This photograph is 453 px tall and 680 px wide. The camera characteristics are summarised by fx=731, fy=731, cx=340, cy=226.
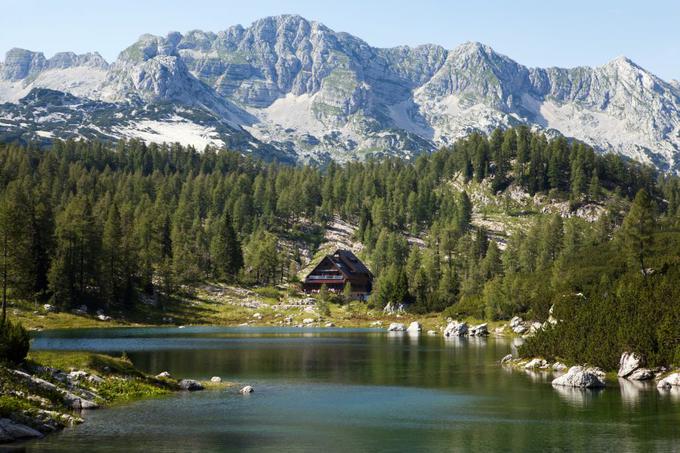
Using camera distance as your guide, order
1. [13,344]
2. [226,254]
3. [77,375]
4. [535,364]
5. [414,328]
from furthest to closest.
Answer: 1. [226,254]
2. [414,328]
3. [535,364]
4. [77,375]
5. [13,344]

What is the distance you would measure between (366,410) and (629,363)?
107 feet

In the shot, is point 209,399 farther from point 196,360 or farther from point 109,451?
point 196,360

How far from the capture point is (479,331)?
135750mm

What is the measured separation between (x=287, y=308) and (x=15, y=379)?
4872 inches

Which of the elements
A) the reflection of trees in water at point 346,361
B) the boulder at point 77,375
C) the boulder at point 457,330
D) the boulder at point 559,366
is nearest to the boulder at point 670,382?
the boulder at point 559,366

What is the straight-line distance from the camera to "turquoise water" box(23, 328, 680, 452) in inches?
→ 1724

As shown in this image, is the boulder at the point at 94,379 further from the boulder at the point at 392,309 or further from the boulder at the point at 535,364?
the boulder at the point at 392,309

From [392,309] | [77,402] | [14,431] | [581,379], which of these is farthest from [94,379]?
[392,309]

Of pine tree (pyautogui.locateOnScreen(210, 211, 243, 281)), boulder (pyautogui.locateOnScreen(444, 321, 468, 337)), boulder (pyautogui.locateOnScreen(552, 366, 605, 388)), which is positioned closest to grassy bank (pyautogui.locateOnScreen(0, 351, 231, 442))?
boulder (pyautogui.locateOnScreen(552, 366, 605, 388))

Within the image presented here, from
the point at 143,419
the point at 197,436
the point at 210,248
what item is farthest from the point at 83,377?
the point at 210,248

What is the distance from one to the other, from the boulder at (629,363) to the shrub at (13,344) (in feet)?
183

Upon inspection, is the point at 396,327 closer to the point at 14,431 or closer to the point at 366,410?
the point at 366,410

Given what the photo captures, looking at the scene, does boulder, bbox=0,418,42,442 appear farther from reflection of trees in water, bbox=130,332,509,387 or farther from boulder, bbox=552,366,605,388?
boulder, bbox=552,366,605,388

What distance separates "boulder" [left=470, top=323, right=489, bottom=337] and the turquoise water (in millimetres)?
40106
